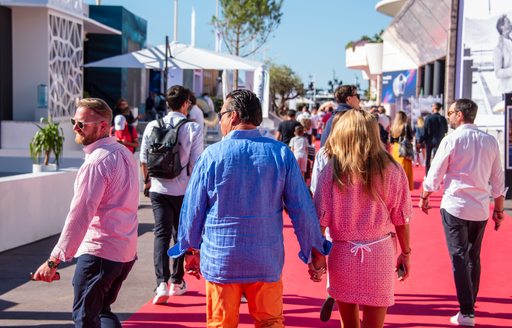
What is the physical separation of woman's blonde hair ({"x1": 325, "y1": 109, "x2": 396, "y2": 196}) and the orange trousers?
748mm

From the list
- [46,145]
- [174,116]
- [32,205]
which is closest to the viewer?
[174,116]

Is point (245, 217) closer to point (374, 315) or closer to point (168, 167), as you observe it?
point (374, 315)

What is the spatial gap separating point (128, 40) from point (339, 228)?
29762 mm

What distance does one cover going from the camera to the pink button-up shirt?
13.8 ft

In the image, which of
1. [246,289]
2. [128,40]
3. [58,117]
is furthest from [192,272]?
[128,40]

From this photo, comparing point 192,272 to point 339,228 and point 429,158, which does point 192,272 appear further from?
point 429,158

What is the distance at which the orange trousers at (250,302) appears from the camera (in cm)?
402

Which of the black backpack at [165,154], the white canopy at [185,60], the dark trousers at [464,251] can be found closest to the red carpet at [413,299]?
the dark trousers at [464,251]

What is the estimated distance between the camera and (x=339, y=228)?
4.38m

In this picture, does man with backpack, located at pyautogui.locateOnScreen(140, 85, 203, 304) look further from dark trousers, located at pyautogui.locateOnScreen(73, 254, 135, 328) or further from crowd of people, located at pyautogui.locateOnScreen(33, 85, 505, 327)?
dark trousers, located at pyautogui.locateOnScreen(73, 254, 135, 328)

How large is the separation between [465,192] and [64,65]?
1913cm

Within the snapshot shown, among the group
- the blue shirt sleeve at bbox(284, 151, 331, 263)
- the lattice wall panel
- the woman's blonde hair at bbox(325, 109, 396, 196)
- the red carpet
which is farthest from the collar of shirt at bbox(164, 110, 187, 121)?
the lattice wall panel

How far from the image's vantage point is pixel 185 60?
17359 mm

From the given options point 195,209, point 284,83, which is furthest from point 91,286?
point 284,83
